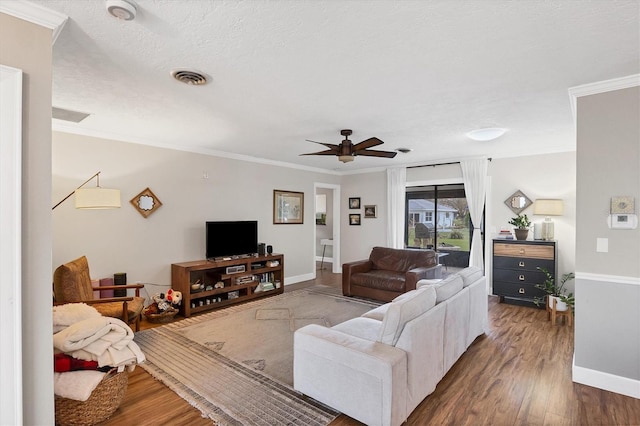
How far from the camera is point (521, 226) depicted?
521cm

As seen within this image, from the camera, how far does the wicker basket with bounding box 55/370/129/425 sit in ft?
6.91

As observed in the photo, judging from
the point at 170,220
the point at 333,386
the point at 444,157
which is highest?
the point at 444,157

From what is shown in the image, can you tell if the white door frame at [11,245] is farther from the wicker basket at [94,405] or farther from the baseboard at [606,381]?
the baseboard at [606,381]

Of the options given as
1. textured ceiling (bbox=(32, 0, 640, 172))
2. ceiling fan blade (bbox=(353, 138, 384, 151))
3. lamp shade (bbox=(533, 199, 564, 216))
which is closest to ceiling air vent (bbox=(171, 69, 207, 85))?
textured ceiling (bbox=(32, 0, 640, 172))

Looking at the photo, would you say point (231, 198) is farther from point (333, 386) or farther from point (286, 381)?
point (333, 386)

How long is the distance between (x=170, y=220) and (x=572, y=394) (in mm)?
5160

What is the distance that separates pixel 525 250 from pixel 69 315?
5784mm

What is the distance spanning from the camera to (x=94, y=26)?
184cm

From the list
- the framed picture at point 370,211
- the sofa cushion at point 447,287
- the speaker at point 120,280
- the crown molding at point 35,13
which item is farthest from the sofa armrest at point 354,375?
the framed picture at point 370,211

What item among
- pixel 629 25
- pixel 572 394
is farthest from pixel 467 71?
pixel 572 394

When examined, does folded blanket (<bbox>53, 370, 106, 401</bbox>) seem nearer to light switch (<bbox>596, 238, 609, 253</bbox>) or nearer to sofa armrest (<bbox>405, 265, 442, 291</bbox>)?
sofa armrest (<bbox>405, 265, 442, 291</bbox>)

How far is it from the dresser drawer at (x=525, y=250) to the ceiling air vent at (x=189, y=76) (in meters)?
4.99

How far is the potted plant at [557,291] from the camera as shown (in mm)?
4297

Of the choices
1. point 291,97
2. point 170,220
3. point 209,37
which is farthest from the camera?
point 170,220
